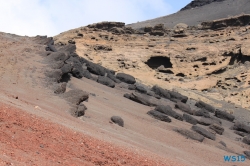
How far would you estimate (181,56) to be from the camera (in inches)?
994

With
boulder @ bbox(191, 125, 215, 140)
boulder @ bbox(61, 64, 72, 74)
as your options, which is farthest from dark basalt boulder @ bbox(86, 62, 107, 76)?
boulder @ bbox(191, 125, 215, 140)

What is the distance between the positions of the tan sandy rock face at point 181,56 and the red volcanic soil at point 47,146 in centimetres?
1588

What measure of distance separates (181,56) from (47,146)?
831 inches

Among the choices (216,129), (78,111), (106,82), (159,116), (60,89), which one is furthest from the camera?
(106,82)

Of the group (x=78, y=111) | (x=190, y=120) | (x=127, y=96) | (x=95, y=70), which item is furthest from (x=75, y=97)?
(x=95, y=70)

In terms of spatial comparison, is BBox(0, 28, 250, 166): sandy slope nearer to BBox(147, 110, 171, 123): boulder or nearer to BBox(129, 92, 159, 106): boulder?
BBox(147, 110, 171, 123): boulder

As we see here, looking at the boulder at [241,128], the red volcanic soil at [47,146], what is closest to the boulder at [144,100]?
the boulder at [241,128]

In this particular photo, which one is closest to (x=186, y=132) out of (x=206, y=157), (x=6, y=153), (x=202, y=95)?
(x=206, y=157)

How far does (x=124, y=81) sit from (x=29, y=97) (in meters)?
10.6

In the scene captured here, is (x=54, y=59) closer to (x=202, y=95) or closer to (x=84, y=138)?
(x=84, y=138)

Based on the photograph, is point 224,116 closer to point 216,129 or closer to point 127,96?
point 216,129

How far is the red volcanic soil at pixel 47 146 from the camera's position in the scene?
4344 millimetres

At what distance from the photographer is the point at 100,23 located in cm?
2791

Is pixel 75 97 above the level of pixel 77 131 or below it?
above
